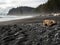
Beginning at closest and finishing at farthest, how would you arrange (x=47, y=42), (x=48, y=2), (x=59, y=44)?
1. (x=59, y=44)
2. (x=47, y=42)
3. (x=48, y=2)

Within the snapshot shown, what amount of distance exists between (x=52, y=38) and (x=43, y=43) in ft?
3.87

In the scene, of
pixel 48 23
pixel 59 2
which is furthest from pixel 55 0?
pixel 48 23

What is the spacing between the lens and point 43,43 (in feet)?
40.1

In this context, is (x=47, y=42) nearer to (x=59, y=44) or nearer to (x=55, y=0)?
(x=59, y=44)

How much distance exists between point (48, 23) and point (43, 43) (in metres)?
9.51

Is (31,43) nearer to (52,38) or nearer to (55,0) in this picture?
(52,38)

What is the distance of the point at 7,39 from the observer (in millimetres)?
14188

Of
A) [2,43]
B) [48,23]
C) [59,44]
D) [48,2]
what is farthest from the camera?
[48,2]

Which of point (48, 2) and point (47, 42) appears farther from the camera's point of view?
point (48, 2)

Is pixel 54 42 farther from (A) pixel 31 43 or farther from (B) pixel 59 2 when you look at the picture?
(B) pixel 59 2

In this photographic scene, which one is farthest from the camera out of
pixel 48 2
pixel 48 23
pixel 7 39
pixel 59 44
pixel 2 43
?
pixel 48 2

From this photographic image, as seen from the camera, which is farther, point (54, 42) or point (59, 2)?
point (59, 2)

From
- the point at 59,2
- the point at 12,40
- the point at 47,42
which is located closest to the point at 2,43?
the point at 12,40

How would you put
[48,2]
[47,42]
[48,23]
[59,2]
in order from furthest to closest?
[48,2] → [59,2] → [48,23] → [47,42]
